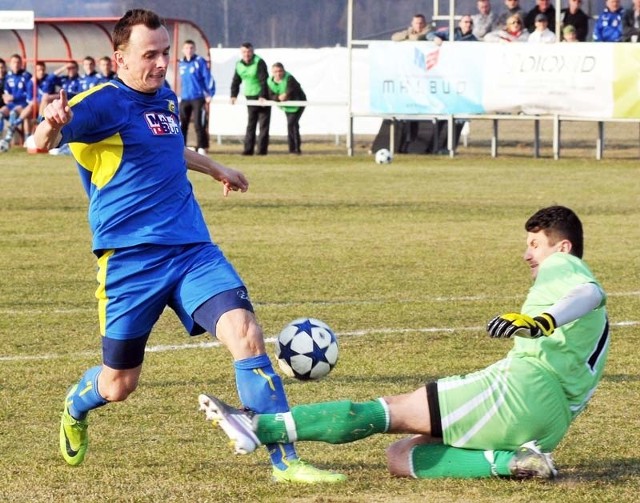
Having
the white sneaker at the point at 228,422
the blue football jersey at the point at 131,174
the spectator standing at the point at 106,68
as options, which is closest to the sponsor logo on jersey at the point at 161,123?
the blue football jersey at the point at 131,174

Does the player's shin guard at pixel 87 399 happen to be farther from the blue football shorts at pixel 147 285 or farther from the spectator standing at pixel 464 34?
the spectator standing at pixel 464 34

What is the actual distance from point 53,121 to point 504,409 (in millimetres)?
1971

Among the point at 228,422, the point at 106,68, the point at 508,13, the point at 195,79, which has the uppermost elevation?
the point at 508,13

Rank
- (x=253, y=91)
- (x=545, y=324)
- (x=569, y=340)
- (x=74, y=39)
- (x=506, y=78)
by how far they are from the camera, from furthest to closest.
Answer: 1. (x=74, y=39)
2. (x=253, y=91)
3. (x=506, y=78)
4. (x=569, y=340)
5. (x=545, y=324)

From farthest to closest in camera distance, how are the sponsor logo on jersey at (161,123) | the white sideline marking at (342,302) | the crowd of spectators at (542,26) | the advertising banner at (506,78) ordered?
the crowd of spectators at (542,26), the advertising banner at (506,78), the white sideline marking at (342,302), the sponsor logo on jersey at (161,123)

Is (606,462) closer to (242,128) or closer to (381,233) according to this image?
(381,233)

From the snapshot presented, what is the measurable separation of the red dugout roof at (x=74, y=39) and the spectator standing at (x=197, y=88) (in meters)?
3.84

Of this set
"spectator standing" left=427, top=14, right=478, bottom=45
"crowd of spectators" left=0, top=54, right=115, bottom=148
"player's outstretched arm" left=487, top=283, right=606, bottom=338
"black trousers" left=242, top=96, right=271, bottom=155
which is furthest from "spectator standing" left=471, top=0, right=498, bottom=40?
"player's outstretched arm" left=487, top=283, right=606, bottom=338

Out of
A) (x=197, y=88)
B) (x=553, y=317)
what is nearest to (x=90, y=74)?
(x=197, y=88)

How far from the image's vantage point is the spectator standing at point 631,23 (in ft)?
76.5

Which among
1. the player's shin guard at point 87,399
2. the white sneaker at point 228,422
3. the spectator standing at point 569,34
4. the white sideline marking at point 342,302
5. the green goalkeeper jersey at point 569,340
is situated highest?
the spectator standing at point 569,34

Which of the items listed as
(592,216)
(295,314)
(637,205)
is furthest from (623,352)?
(637,205)

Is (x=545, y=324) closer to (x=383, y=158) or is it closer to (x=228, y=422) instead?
(x=228, y=422)

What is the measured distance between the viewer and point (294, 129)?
25500 millimetres
